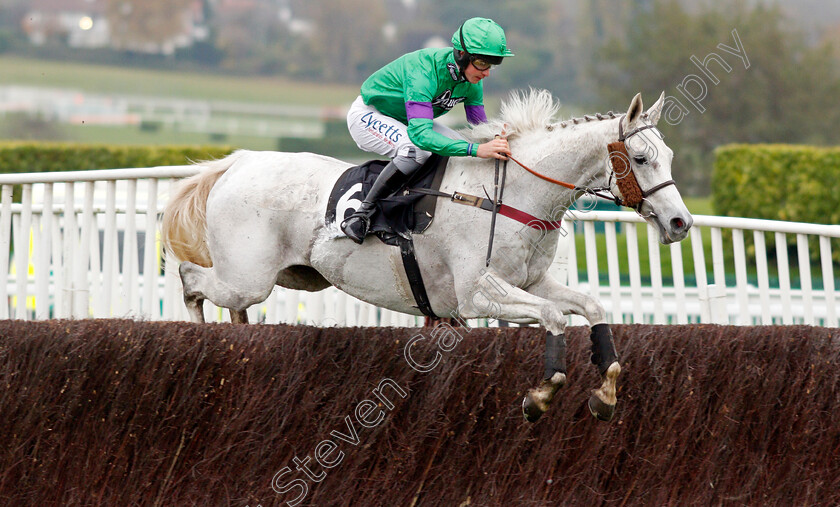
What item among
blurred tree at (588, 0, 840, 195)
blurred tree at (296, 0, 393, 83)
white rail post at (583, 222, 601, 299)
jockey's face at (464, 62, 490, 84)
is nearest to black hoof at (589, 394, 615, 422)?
jockey's face at (464, 62, 490, 84)

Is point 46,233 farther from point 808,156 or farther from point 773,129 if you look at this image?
point 773,129

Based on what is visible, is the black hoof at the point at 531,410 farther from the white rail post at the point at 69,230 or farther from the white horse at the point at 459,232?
the white rail post at the point at 69,230

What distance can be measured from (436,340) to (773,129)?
22.8 metres

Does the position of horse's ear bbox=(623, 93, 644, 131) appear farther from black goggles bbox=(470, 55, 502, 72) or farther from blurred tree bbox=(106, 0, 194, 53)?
blurred tree bbox=(106, 0, 194, 53)

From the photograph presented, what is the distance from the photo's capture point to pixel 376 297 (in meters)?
4.80

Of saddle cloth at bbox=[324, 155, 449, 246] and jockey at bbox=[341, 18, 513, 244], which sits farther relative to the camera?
saddle cloth at bbox=[324, 155, 449, 246]

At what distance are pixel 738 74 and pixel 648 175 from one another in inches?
869

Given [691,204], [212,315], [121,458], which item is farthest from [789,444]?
[691,204]

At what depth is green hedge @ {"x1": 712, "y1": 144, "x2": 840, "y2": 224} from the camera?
15430 mm

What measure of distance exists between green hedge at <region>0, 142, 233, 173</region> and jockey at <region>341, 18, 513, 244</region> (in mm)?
11255

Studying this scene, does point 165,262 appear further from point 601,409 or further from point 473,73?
point 601,409

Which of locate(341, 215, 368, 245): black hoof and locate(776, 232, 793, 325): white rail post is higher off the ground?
locate(341, 215, 368, 245): black hoof

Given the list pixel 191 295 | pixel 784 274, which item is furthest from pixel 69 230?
pixel 784 274

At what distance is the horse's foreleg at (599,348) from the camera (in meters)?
3.95
